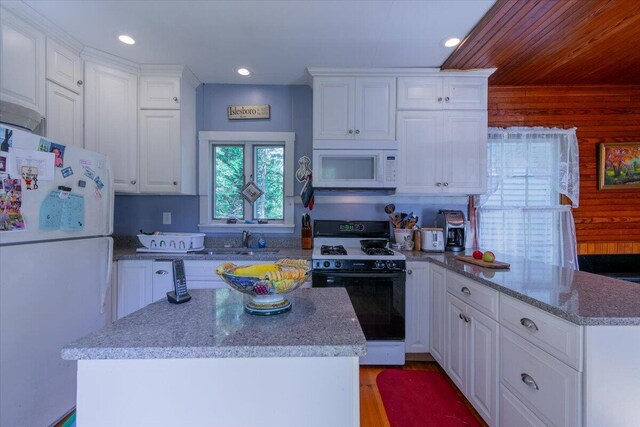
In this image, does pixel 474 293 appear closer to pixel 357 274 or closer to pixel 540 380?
pixel 540 380

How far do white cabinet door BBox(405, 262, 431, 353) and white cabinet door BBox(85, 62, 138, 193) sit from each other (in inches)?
98.5

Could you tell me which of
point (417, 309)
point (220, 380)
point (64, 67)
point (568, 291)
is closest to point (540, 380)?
point (568, 291)

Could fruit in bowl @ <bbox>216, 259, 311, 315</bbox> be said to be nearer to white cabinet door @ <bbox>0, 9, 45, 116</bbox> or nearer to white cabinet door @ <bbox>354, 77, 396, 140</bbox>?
white cabinet door @ <bbox>354, 77, 396, 140</bbox>

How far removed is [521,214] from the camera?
2830mm

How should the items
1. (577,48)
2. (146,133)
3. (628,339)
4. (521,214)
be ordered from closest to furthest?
(628,339) < (577,48) < (146,133) < (521,214)

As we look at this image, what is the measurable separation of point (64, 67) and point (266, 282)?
2511 millimetres

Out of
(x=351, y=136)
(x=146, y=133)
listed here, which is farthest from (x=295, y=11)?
(x=146, y=133)

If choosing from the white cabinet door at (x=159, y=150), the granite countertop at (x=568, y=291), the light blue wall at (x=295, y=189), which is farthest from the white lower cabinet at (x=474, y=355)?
the white cabinet door at (x=159, y=150)

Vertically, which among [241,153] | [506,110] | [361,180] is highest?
[506,110]

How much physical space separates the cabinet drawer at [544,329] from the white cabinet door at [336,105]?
177 centimetres

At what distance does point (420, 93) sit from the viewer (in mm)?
2590

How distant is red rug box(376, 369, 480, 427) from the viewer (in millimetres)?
1752

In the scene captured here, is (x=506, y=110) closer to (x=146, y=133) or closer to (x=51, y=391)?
(x=146, y=133)

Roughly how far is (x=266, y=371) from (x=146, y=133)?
2.53 m
